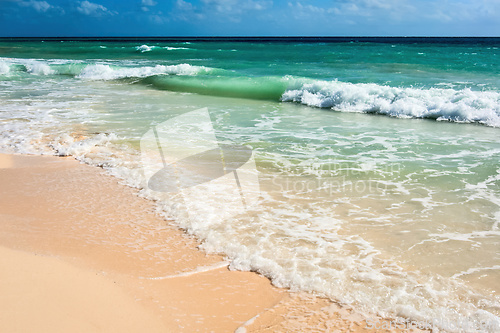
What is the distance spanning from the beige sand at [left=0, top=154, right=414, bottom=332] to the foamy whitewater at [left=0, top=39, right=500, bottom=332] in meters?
0.25

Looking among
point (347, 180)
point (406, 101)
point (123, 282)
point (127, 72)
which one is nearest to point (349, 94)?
point (406, 101)

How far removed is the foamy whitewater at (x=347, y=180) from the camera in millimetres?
3356

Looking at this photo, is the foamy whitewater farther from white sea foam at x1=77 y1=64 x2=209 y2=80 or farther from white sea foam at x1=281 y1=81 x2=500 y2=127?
white sea foam at x1=77 y1=64 x2=209 y2=80

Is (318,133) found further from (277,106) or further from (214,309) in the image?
(214,309)

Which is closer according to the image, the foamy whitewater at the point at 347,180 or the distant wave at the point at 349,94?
the foamy whitewater at the point at 347,180

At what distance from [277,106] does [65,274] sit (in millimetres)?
10623

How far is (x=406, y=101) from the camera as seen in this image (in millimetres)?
12555

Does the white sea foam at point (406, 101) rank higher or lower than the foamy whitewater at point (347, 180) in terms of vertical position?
higher

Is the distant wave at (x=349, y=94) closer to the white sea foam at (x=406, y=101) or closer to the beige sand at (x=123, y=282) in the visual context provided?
the white sea foam at (x=406, y=101)

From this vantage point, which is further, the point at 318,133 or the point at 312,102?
the point at 312,102

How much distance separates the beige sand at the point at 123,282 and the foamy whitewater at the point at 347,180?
0.81ft

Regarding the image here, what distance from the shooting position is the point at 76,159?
6672 mm

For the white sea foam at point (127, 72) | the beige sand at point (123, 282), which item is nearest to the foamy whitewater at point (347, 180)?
the beige sand at point (123, 282)

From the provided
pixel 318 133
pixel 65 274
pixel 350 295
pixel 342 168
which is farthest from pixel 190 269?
pixel 318 133
